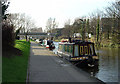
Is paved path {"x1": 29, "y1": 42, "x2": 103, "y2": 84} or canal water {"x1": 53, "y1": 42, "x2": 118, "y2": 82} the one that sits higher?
paved path {"x1": 29, "y1": 42, "x2": 103, "y2": 84}

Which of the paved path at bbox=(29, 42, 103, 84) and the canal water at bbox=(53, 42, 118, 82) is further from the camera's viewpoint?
the canal water at bbox=(53, 42, 118, 82)

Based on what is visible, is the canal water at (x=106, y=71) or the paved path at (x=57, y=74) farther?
the canal water at (x=106, y=71)

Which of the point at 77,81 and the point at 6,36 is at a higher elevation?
the point at 6,36

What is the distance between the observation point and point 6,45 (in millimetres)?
17000

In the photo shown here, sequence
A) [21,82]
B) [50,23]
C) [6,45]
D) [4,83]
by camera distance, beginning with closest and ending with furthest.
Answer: [4,83], [21,82], [6,45], [50,23]

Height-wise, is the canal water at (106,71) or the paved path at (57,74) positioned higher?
the paved path at (57,74)

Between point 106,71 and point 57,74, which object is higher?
point 57,74

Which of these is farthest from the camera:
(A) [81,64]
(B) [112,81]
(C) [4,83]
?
(A) [81,64]

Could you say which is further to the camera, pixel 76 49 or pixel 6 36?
pixel 76 49

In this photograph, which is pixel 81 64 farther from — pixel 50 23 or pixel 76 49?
pixel 50 23

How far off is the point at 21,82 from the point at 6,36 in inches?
340

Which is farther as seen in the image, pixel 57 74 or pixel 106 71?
pixel 106 71

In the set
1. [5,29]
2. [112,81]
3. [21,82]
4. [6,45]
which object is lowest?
[112,81]

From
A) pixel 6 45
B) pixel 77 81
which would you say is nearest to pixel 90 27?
pixel 6 45
